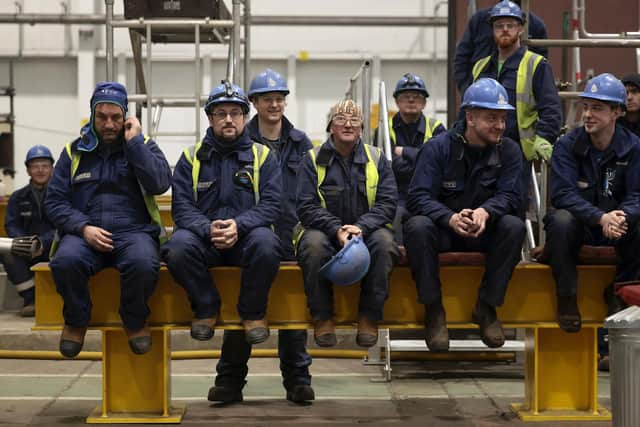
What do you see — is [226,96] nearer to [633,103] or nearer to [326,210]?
[326,210]

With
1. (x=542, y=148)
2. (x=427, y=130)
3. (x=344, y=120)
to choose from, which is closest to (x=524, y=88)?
(x=542, y=148)

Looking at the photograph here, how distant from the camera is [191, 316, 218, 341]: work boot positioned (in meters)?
6.42

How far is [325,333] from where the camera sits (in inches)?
255

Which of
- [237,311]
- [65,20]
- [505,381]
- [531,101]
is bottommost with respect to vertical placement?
[505,381]

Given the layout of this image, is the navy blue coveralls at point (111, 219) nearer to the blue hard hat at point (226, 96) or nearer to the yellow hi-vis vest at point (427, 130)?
the blue hard hat at point (226, 96)

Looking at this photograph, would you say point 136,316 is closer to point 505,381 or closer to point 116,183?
point 116,183

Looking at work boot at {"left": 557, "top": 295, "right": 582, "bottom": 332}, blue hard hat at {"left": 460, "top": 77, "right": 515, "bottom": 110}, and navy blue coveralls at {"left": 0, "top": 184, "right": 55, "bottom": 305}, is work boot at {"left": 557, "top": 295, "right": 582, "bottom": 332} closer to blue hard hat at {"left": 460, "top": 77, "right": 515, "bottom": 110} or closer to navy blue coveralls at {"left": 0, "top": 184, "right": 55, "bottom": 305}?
blue hard hat at {"left": 460, "top": 77, "right": 515, "bottom": 110}

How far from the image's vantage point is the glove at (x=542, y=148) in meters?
7.21

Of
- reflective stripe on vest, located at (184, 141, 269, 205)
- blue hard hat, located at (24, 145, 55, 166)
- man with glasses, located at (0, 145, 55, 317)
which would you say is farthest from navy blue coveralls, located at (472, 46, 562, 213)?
blue hard hat, located at (24, 145, 55, 166)

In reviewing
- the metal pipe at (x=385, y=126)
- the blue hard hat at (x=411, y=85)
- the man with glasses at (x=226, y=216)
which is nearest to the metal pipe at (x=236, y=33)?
the metal pipe at (x=385, y=126)

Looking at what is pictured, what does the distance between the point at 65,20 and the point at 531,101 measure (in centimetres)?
965

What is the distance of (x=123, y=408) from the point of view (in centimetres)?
675

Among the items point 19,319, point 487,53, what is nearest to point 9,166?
point 19,319

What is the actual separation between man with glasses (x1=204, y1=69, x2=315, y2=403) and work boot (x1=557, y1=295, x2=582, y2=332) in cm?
178
